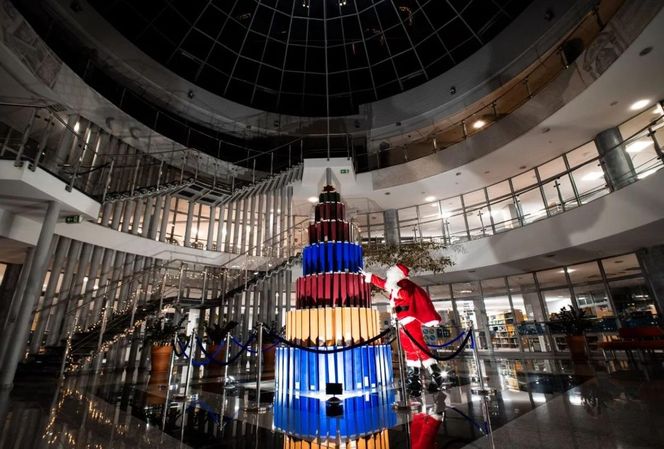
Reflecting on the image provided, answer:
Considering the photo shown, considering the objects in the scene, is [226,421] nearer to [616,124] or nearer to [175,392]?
[175,392]

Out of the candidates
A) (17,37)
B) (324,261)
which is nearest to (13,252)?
(17,37)

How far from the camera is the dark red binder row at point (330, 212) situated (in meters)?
7.62

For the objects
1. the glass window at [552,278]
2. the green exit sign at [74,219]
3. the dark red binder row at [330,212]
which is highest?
the green exit sign at [74,219]

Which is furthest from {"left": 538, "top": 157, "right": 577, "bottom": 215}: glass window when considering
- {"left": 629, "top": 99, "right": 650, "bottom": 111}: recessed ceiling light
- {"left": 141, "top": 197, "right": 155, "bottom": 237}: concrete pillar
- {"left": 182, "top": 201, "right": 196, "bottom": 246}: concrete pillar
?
{"left": 141, "top": 197, "right": 155, "bottom": 237}: concrete pillar

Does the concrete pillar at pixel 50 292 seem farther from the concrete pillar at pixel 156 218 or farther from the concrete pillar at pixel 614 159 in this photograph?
the concrete pillar at pixel 614 159

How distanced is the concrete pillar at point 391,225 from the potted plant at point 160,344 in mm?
11771

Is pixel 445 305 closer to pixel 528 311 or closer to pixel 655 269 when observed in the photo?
pixel 528 311

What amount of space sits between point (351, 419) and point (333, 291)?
2.53m

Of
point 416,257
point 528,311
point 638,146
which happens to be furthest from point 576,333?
point 638,146

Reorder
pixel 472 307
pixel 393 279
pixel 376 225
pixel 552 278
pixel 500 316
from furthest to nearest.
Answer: pixel 376 225 → pixel 472 307 → pixel 500 316 → pixel 552 278 → pixel 393 279

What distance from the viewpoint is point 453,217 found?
17312 mm

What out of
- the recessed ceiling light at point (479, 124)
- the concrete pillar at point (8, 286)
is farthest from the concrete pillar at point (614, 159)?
the concrete pillar at point (8, 286)

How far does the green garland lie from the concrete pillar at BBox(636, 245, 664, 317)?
21.1 feet

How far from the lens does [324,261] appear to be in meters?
6.92
